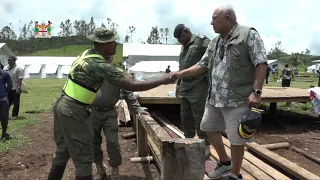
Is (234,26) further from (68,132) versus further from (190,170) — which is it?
(68,132)

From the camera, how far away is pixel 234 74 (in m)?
3.20

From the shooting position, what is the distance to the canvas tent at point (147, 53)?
30.7 metres

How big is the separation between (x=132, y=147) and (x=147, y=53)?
25.6 meters

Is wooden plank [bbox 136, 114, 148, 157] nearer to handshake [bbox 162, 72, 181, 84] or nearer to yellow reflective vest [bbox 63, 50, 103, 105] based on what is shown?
handshake [bbox 162, 72, 181, 84]

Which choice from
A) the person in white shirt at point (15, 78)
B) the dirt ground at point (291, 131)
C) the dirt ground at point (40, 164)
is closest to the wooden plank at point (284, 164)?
the dirt ground at point (291, 131)

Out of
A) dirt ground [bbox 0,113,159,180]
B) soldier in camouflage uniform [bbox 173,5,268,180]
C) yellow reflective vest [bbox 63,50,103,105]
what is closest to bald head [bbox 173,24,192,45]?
soldier in camouflage uniform [bbox 173,5,268,180]

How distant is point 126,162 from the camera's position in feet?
18.4

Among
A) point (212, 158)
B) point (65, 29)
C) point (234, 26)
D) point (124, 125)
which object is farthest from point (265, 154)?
point (65, 29)

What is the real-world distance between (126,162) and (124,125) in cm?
309

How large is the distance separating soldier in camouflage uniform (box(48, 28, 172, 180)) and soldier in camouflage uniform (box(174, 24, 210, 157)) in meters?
1.26

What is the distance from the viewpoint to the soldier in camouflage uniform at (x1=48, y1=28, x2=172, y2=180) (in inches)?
124

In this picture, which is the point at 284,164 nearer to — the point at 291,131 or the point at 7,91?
the point at 291,131

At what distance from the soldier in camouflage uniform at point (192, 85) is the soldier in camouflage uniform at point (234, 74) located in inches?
46.0

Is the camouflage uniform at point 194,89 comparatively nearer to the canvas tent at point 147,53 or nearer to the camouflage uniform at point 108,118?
the camouflage uniform at point 108,118
